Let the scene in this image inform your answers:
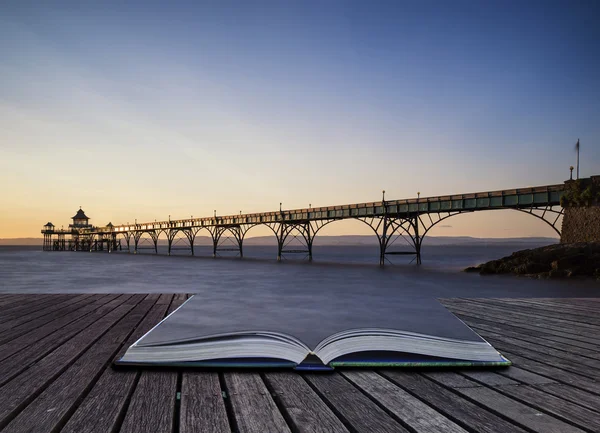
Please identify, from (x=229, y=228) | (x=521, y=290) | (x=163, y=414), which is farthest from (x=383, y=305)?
(x=229, y=228)

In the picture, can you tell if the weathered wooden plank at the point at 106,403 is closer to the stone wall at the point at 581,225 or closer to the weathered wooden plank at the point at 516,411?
the weathered wooden plank at the point at 516,411

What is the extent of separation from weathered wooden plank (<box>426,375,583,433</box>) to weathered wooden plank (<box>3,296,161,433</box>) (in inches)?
108

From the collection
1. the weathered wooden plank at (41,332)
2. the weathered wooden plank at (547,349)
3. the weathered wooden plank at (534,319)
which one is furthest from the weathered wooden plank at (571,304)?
the weathered wooden plank at (41,332)

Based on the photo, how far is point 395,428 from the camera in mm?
2346

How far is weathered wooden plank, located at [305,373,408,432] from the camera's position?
2.37 m

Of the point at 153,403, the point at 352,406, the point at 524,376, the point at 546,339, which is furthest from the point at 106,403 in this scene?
the point at 546,339

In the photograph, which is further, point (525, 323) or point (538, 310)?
point (538, 310)

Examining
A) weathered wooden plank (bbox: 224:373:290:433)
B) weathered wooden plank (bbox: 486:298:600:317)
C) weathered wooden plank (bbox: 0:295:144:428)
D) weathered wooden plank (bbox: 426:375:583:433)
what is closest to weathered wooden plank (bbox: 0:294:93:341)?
weathered wooden plank (bbox: 0:295:144:428)

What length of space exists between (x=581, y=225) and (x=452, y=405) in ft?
102

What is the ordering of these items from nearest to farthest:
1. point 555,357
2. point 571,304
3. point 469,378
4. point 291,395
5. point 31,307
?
point 291,395
point 469,378
point 555,357
point 31,307
point 571,304

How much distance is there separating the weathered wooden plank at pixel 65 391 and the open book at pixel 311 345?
0.36 meters

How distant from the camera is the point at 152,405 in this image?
267cm

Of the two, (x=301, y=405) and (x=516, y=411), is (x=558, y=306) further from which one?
(x=301, y=405)

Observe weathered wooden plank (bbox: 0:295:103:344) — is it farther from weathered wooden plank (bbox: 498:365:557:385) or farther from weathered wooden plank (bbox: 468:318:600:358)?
weathered wooden plank (bbox: 468:318:600:358)
